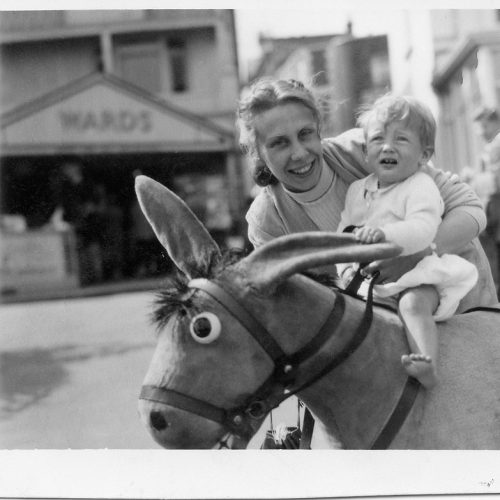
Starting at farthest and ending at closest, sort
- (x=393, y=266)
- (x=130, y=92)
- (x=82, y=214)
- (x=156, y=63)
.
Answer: (x=156, y=63), (x=130, y=92), (x=82, y=214), (x=393, y=266)

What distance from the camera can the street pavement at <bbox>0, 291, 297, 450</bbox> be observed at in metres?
4.60

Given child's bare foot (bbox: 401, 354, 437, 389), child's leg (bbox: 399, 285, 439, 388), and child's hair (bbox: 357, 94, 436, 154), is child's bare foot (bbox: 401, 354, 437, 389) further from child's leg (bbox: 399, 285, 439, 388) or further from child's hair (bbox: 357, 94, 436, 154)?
child's hair (bbox: 357, 94, 436, 154)

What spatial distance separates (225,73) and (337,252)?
52.8 feet

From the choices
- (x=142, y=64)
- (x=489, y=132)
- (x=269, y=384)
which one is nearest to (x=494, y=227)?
(x=489, y=132)

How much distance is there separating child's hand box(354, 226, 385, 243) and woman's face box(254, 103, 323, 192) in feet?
1.28

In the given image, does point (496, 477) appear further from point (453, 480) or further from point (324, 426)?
point (324, 426)

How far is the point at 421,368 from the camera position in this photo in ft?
6.59

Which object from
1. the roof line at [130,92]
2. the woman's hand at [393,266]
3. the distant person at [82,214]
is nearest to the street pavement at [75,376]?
the woman's hand at [393,266]

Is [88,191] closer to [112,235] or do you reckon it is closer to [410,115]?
[112,235]

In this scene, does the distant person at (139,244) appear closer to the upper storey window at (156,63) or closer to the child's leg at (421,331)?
the upper storey window at (156,63)

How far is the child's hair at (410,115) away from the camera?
88.0 inches

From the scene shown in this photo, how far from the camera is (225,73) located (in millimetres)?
17469

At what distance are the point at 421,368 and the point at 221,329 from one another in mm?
519

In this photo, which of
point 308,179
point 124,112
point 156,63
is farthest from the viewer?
point 156,63
